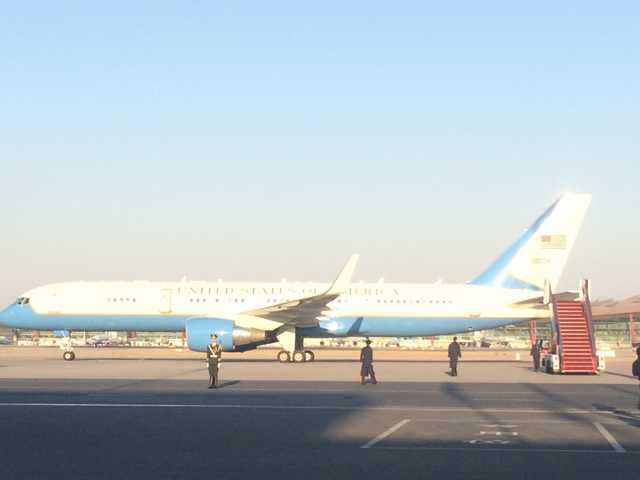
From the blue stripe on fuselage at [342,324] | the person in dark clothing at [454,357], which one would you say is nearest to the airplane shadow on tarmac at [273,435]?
the person in dark clothing at [454,357]

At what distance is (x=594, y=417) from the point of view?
2097cm

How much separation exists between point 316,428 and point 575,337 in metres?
24.7

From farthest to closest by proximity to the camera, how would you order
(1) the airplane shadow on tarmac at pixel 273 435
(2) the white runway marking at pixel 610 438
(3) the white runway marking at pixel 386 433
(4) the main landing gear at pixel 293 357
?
(4) the main landing gear at pixel 293 357 < (3) the white runway marking at pixel 386 433 < (2) the white runway marking at pixel 610 438 < (1) the airplane shadow on tarmac at pixel 273 435

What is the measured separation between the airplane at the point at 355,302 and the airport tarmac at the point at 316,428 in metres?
13.7

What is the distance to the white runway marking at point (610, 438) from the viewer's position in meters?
15.3

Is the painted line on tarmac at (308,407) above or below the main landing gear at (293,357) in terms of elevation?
below

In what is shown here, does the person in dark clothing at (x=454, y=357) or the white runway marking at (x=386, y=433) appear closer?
the white runway marking at (x=386, y=433)

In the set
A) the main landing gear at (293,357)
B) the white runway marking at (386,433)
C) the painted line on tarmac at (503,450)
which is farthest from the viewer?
the main landing gear at (293,357)

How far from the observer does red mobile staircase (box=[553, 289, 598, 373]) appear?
39094mm

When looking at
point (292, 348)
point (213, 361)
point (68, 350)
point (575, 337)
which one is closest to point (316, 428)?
point (213, 361)

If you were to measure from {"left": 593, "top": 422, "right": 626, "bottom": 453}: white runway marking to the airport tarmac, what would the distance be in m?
0.03

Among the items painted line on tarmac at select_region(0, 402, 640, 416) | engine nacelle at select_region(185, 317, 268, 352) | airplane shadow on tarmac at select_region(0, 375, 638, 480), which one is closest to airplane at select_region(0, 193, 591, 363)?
engine nacelle at select_region(185, 317, 268, 352)

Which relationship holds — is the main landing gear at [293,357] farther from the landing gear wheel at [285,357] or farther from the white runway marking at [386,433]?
the white runway marking at [386,433]

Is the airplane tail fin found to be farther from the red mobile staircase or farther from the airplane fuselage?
the red mobile staircase
